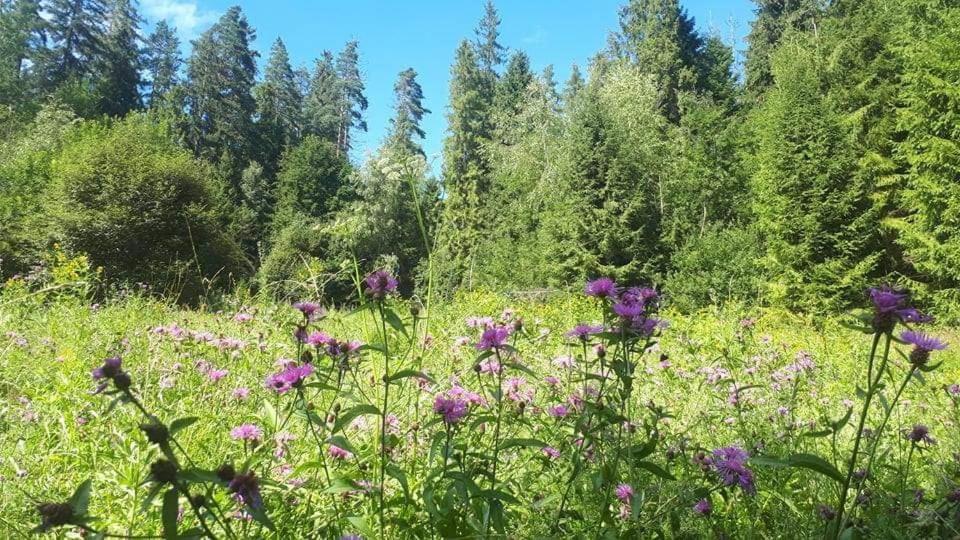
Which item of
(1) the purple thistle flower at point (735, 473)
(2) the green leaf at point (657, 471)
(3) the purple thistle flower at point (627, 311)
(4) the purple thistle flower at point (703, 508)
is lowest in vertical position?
(4) the purple thistle flower at point (703, 508)

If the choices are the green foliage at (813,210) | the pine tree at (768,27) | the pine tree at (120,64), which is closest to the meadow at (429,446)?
the green foliage at (813,210)

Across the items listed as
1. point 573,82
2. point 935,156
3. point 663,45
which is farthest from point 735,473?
point 663,45

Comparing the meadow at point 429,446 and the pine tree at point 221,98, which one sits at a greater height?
the pine tree at point 221,98

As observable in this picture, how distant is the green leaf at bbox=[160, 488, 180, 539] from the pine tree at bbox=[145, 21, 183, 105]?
34.6 m

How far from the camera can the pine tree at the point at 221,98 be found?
27422mm

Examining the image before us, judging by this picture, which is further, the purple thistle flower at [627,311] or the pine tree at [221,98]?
the pine tree at [221,98]

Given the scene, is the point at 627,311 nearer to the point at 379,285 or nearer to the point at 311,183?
the point at 379,285

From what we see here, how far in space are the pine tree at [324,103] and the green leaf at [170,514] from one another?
111 ft

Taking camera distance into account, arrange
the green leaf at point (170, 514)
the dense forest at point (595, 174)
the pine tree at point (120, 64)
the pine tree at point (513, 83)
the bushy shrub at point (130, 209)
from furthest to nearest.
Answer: the pine tree at point (120, 64), the pine tree at point (513, 83), the bushy shrub at point (130, 209), the dense forest at point (595, 174), the green leaf at point (170, 514)

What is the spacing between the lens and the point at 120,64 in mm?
28125

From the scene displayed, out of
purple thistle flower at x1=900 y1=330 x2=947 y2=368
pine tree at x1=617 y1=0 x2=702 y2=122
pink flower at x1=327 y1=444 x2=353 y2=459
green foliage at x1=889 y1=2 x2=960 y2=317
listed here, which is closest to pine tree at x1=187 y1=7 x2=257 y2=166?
pine tree at x1=617 y1=0 x2=702 y2=122

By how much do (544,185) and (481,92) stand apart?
474 inches

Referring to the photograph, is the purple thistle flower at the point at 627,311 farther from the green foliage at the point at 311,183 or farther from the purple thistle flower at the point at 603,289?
the green foliage at the point at 311,183

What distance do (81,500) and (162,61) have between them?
35.8 metres
